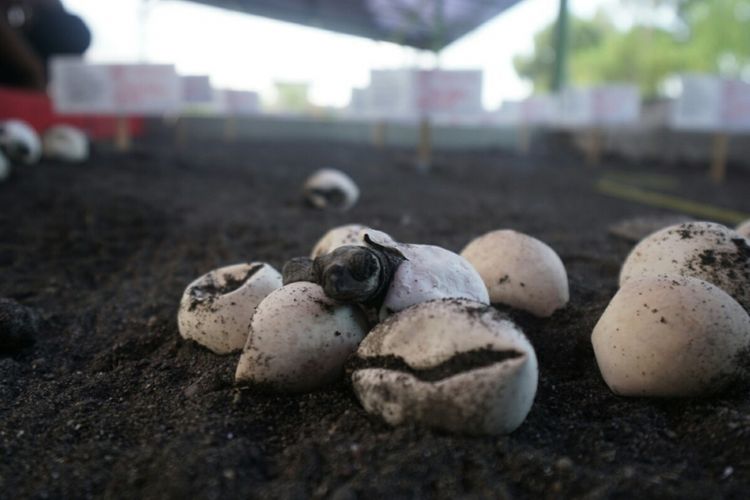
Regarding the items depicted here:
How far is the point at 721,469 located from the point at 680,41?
21.9 metres

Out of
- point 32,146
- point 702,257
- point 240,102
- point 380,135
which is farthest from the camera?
point 240,102

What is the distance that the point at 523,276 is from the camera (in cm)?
238

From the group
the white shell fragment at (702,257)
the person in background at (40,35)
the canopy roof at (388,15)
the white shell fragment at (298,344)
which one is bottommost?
the white shell fragment at (298,344)

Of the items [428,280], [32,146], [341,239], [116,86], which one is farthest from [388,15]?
[428,280]

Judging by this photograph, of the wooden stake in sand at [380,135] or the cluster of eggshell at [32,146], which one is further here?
the wooden stake in sand at [380,135]

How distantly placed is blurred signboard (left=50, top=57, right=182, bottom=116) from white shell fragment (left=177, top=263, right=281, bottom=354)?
5.58 meters

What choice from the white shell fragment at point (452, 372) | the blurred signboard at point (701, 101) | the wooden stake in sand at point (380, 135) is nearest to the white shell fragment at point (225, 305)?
the white shell fragment at point (452, 372)

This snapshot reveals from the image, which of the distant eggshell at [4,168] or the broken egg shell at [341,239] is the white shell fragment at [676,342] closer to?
the broken egg shell at [341,239]

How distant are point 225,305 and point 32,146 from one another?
4.67 metres

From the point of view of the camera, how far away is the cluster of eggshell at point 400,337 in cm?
153

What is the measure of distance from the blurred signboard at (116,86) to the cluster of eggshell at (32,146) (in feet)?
2.55

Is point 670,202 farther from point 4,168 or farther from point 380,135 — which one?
point 4,168

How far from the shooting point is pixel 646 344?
179 centimetres

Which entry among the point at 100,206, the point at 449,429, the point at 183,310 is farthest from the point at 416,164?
the point at 449,429
